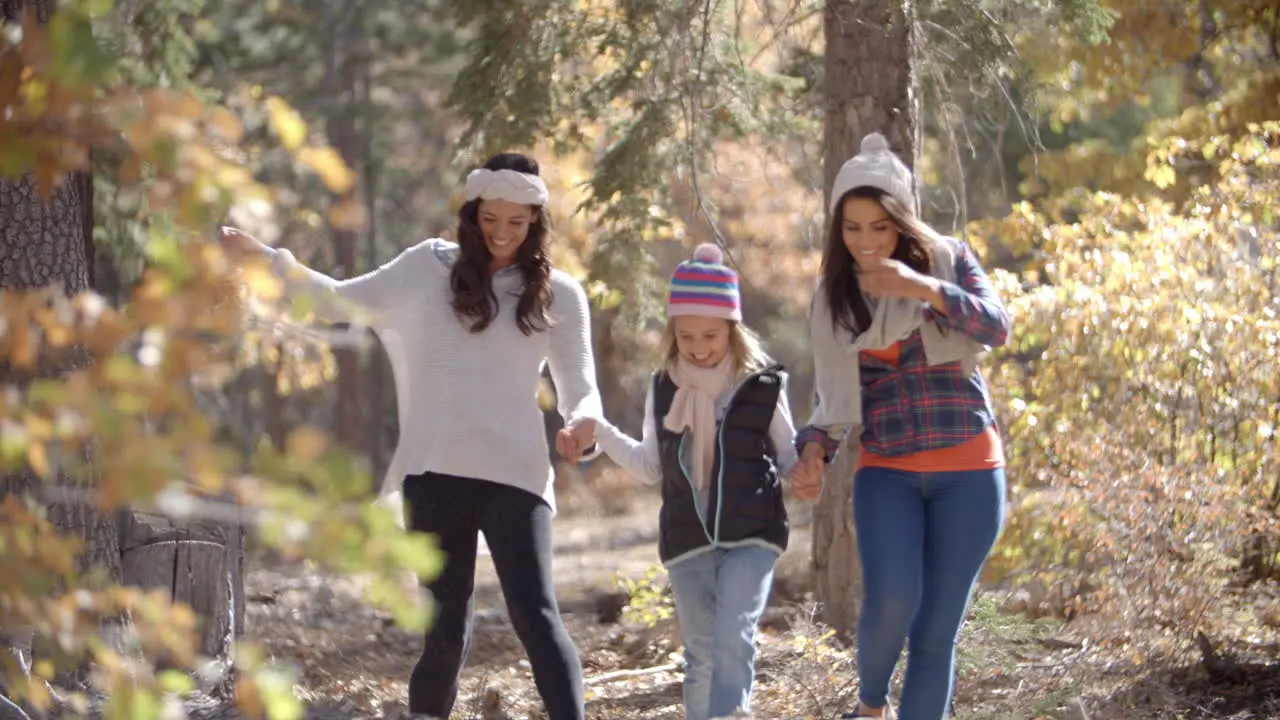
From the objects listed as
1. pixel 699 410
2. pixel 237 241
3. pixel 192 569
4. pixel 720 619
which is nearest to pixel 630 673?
pixel 192 569

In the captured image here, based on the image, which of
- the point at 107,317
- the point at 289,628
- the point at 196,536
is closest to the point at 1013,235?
the point at 289,628

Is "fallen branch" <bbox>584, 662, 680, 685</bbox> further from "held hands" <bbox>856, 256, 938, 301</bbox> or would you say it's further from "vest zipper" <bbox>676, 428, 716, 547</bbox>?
"held hands" <bbox>856, 256, 938, 301</bbox>

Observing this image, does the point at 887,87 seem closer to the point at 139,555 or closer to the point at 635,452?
the point at 635,452

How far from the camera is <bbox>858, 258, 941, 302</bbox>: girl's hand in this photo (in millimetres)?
4246

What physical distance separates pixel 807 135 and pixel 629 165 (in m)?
1.61

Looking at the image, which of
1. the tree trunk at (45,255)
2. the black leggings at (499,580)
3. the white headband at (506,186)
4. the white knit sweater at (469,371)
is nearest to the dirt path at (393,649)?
the black leggings at (499,580)

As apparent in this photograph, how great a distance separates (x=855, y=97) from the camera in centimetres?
696

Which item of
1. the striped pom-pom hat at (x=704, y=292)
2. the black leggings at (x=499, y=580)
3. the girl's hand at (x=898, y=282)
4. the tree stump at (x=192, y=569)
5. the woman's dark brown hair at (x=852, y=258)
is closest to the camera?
Result: the girl's hand at (x=898, y=282)

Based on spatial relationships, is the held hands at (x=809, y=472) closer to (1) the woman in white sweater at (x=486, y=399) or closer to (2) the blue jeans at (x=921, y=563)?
(2) the blue jeans at (x=921, y=563)

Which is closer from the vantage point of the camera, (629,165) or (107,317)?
(107,317)

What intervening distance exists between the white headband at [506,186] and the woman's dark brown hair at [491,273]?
48 millimetres

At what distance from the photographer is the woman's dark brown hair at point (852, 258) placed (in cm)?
456

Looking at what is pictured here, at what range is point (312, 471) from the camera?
2.04m

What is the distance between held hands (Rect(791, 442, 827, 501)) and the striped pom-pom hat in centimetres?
53
